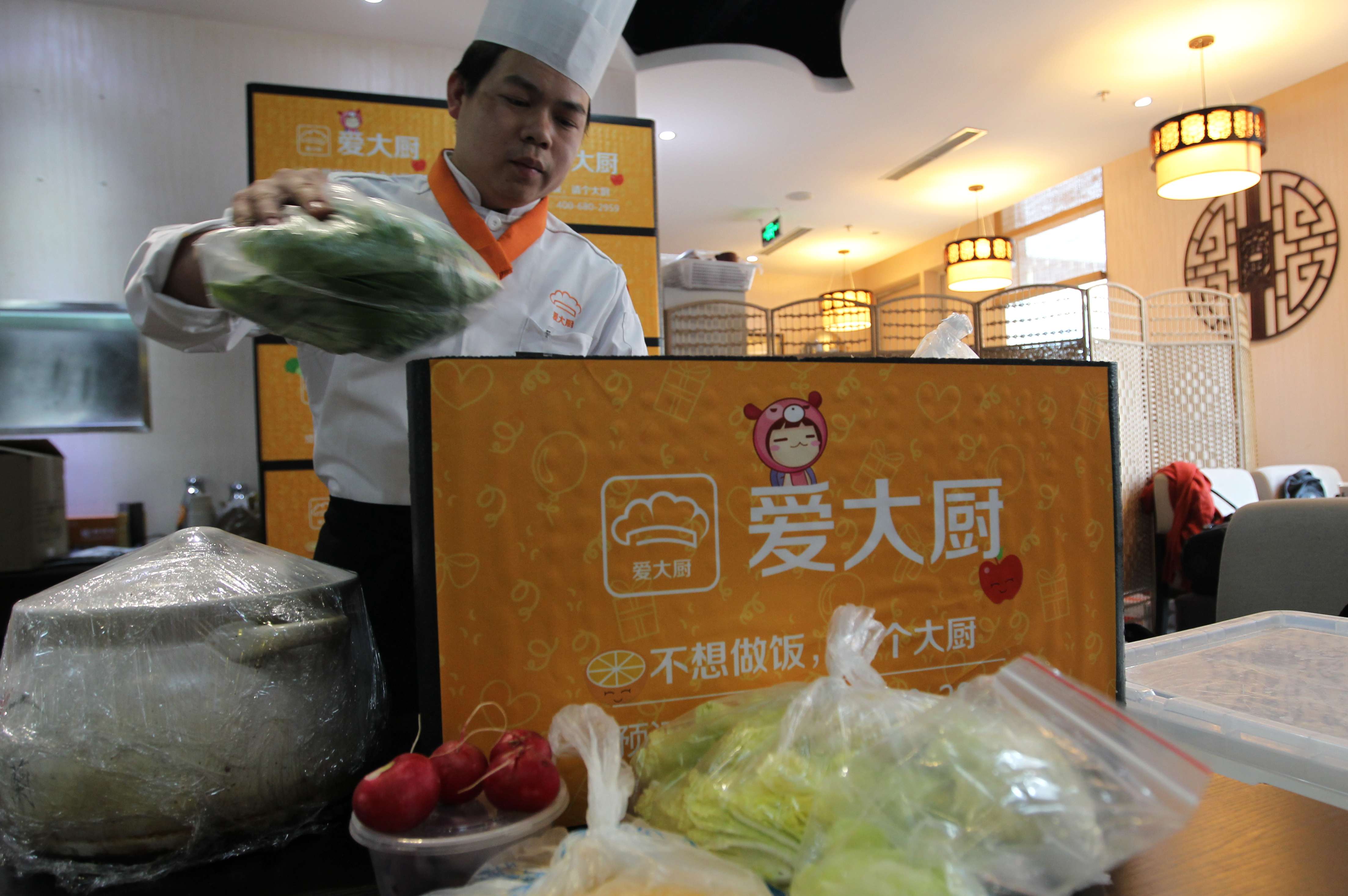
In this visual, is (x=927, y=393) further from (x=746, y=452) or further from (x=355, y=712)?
(x=355, y=712)

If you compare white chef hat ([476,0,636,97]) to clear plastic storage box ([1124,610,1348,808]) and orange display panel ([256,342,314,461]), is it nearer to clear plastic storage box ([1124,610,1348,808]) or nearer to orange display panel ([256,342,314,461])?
clear plastic storage box ([1124,610,1348,808])

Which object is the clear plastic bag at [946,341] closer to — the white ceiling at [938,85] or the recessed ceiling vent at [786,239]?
the white ceiling at [938,85]

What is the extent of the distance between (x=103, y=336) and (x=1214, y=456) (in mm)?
6347

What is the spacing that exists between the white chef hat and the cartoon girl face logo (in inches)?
27.4

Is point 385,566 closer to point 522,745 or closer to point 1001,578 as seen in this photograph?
point 522,745

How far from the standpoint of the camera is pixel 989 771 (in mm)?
376

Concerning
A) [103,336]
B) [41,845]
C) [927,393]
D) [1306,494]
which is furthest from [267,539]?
[1306,494]

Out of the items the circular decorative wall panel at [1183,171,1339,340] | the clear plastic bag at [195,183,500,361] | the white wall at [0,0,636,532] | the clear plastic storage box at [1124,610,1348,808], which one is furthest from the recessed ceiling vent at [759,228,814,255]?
the clear plastic bag at [195,183,500,361]

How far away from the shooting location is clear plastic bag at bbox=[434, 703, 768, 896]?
0.36 m

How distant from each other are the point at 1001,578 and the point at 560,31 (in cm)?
88

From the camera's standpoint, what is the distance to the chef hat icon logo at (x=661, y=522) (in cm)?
51

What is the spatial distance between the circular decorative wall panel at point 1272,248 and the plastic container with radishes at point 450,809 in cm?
657

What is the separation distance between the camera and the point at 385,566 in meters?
0.94

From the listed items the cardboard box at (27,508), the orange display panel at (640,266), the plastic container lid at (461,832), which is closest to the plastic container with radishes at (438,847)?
the plastic container lid at (461,832)
